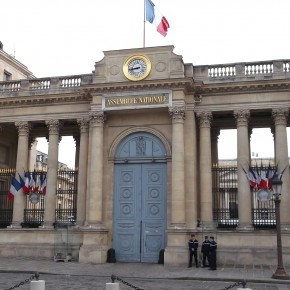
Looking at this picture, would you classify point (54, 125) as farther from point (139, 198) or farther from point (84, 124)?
point (139, 198)

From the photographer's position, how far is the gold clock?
23906mm

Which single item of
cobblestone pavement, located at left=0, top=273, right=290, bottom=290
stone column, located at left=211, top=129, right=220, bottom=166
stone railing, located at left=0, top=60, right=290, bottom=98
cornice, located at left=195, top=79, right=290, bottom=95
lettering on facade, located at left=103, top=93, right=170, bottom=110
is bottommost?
cobblestone pavement, located at left=0, top=273, right=290, bottom=290

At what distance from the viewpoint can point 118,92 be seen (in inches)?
947

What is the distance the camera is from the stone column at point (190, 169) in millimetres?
22719

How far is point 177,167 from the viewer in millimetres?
22594

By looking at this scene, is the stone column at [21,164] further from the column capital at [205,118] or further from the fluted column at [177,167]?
the column capital at [205,118]

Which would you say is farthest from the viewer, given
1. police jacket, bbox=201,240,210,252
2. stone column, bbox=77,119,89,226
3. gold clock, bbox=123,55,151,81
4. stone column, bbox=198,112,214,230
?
stone column, bbox=77,119,89,226

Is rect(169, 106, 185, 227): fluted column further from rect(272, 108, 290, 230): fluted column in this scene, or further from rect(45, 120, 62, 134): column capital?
rect(45, 120, 62, 134): column capital

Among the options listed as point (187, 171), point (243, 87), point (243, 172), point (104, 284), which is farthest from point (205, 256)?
point (243, 87)

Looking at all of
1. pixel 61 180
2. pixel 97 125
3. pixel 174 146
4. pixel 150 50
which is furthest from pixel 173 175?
pixel 61 180

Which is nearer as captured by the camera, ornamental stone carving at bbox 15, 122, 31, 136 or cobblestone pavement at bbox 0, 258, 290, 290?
cobblestone pavement at bbox 0, 258, 290, 290

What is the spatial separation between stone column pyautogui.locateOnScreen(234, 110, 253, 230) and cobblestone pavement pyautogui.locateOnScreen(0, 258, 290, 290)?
237cm

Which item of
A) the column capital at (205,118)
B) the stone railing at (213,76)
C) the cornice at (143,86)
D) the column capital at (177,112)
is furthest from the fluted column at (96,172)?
the column capital at (205,118)

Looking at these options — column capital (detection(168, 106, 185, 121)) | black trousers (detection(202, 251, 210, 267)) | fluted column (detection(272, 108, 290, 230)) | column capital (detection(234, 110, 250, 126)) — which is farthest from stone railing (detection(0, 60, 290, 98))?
black trousers (detection(202, 251, 210, 267))
